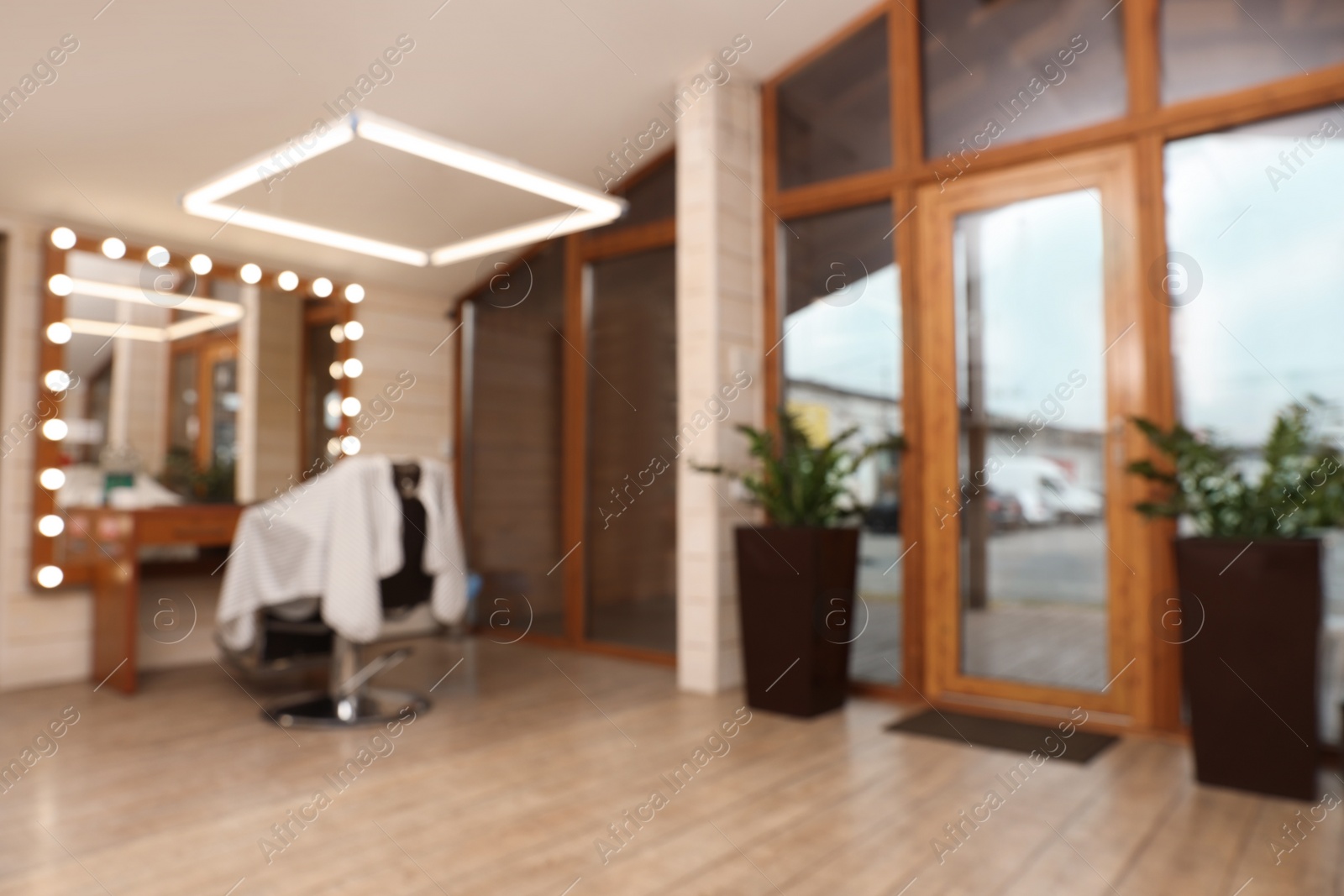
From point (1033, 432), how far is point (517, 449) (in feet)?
9.78

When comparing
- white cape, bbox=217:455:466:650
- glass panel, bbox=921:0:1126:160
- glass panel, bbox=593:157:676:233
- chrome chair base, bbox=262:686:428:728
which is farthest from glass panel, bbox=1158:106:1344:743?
chrome chair base, bbox=262:686:428:728

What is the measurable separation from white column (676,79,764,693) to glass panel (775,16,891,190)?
0.24 meters

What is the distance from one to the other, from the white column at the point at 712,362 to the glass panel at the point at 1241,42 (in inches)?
68.4

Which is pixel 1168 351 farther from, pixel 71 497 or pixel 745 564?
pixel 71 497

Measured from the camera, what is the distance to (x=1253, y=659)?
2514 millimetres

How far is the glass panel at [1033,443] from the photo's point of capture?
3.29 metres

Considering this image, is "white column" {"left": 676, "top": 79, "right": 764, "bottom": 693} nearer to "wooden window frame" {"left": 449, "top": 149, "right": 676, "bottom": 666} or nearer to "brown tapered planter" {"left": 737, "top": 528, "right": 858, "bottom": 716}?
"brown tapered planter" {"left": 737, "top": 528, "right": 858, "bottom": 716}

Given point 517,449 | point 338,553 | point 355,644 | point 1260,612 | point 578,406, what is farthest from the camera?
point 517,449

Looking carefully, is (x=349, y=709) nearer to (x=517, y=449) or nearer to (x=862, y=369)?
(x=517, y=449)

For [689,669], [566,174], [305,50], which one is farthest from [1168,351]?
[305,50]

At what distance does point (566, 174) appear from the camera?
4.66 m

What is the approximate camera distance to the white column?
3863 millimetres

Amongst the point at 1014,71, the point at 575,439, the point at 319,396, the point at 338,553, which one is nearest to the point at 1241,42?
the point at 1014,71

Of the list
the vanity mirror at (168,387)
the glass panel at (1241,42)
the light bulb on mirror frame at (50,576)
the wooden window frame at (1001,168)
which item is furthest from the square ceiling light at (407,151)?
the glass panel at (1241,42)
